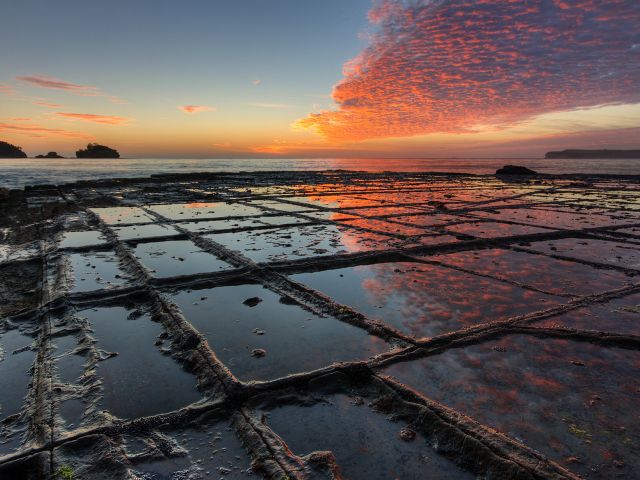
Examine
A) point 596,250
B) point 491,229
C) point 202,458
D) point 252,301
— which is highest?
point 491,229

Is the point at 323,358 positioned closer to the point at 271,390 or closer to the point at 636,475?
the point at 271,390

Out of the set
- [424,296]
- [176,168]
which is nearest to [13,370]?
[424,296]

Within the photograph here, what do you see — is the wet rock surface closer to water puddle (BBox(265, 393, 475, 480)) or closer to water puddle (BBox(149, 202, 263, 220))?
water puddle (BBox(265, 393, 475, 480))

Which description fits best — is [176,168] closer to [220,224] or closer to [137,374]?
[220,224]

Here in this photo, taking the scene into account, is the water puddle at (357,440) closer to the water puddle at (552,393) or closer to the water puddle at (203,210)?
→ the water puddle at (552,393)

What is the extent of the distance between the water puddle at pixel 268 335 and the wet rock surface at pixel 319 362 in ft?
0.06

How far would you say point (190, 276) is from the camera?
457 cm

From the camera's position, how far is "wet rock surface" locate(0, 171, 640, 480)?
1812 mm

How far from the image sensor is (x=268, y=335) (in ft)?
10.1

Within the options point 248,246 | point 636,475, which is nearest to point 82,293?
point 248,246

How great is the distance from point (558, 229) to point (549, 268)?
3215mm

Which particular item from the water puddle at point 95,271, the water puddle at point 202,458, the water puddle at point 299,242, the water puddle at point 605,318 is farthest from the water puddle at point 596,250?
the water puddle at point 95,271

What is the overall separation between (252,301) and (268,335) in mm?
821

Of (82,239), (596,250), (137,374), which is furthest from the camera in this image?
(82,239)
